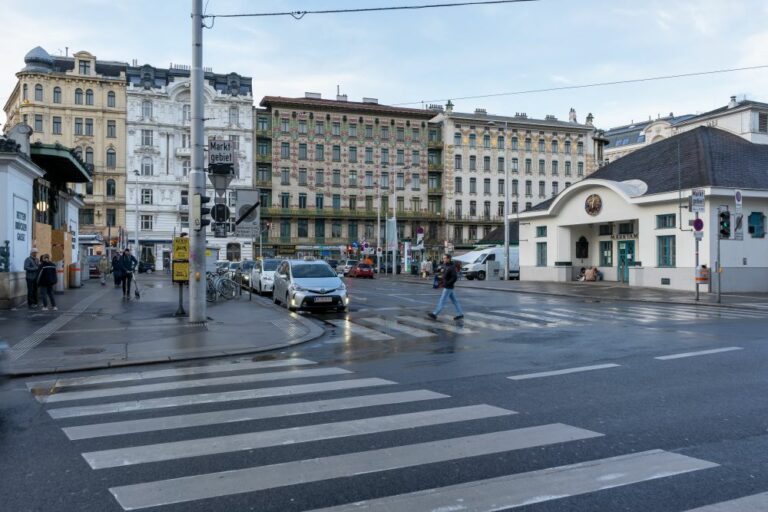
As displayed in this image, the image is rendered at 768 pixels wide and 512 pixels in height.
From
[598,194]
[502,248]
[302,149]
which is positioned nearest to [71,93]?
[302,149]

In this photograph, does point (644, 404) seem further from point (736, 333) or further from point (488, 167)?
point (488, 167)

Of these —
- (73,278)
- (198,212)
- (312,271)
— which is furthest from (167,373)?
(73,278)

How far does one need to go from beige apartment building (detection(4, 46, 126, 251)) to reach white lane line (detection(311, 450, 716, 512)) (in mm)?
65192

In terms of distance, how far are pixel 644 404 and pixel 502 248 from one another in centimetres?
4258

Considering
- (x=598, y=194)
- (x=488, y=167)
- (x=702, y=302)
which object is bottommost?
(x=702, y=302)

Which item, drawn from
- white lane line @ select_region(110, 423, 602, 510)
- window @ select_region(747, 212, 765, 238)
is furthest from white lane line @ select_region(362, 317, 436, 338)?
window @ select_region(747, 212, 765, 238)

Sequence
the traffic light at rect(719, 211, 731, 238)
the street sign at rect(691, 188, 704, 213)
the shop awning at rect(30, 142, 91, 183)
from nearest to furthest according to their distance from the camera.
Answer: the shop awning at rect(30, 142, 91, 183) → the traffic light at rect(719, 211, 731, 238) → the street sign at rect(691, 188, 704, 213)

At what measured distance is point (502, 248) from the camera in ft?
160

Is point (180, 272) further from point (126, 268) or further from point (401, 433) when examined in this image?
point (401, 433)

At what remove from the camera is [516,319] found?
1661cm

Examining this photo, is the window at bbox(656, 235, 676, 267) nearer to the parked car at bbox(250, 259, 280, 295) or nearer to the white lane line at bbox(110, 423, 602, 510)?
the parked car at bbox(250, 259, 280, 295)

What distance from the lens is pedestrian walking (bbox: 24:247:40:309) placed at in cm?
1778

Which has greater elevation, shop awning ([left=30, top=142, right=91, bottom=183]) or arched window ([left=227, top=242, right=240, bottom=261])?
shop awning ([left=30, top=142, right=91, bottom=183])

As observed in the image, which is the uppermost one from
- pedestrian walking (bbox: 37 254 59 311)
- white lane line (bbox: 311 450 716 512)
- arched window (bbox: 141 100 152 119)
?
arched window (bbox: 141 100 152 119)
